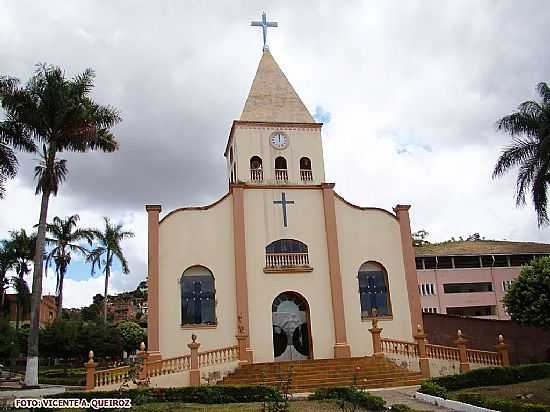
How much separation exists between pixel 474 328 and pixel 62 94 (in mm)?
18888

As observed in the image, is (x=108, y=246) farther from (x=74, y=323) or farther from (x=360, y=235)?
(x=360, y=235)

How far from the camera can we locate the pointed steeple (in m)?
24.6

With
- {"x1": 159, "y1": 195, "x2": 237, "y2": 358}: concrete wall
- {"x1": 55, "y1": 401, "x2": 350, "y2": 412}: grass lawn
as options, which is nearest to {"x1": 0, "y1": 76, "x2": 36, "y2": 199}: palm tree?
{"x1": 159, "y1": 195, "x2": 237, "y2": 358}: concrete wall

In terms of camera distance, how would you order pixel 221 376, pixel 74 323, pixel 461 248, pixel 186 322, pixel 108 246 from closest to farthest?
pixel 221 376
pixel 186 322
pixel 74 323
pixel 461 248
pixel 108 246

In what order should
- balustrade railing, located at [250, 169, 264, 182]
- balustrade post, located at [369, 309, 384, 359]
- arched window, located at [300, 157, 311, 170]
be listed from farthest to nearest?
arched window, located at [300, 157, 311, 170] < balustrade railing, located at [250, 169, 264, 182] < balustrade post, located at [369, 309, 384, 359]

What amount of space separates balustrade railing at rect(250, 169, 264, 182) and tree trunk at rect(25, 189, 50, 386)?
8127 mm

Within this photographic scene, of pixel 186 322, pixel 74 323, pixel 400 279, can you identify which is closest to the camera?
pixel 186 322

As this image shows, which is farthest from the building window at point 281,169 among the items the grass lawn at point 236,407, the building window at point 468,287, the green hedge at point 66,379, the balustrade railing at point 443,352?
the building window at point 468,287

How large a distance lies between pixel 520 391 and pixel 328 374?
249 inches

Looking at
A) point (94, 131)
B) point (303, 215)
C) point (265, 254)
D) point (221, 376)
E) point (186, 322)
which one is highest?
point (94, 131)

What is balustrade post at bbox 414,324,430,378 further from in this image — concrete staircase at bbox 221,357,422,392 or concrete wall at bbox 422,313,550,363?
concrete wall at bbox 422,313,550,363

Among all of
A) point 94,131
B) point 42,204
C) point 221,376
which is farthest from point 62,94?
point 221,376

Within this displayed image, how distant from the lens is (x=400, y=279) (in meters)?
22.5

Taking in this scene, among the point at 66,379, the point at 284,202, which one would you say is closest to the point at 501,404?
the point at 284,202
